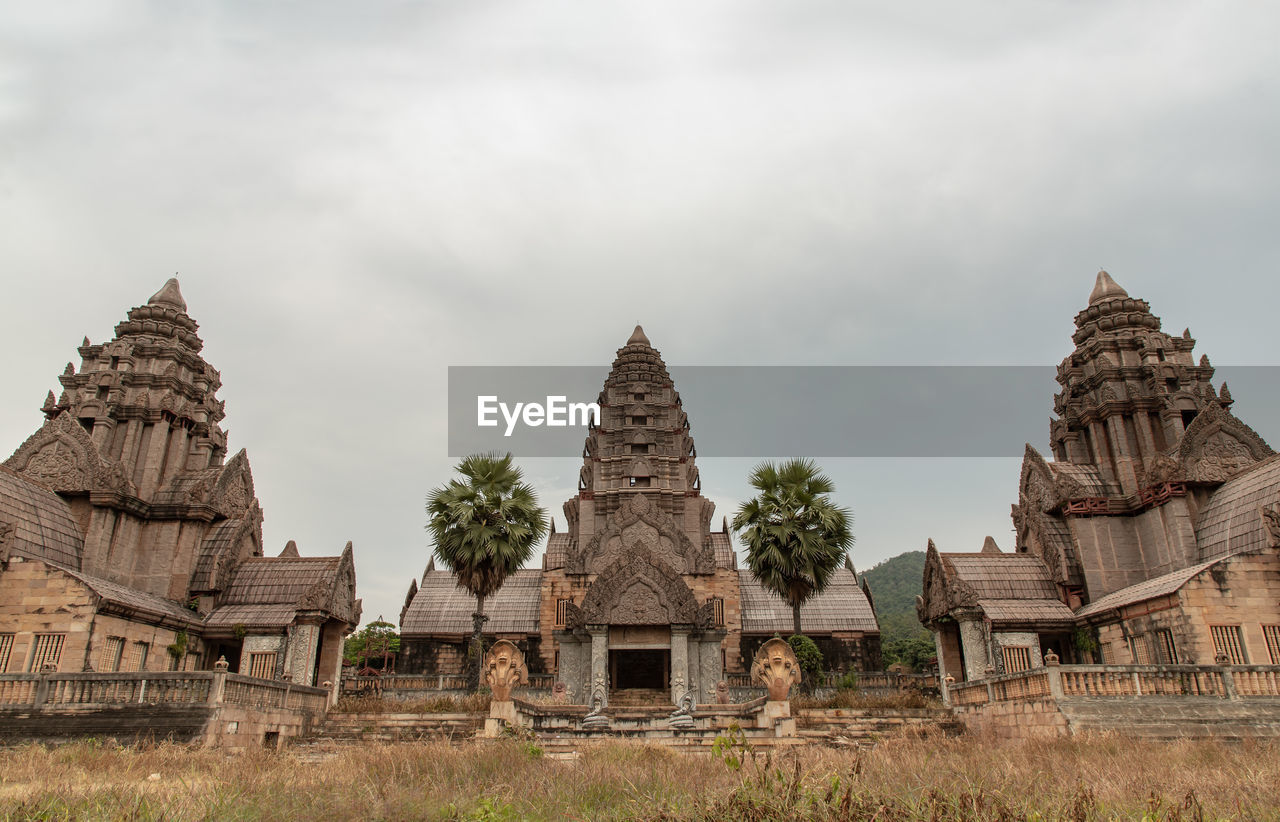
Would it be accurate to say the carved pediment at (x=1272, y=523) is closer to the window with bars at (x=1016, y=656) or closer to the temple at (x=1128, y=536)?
the temple at (x=1128, y=536)

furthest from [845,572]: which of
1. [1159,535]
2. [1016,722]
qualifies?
[1016,722]

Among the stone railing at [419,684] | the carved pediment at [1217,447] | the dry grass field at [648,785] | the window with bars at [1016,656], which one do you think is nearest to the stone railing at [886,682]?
the window with bars at [1016,656]

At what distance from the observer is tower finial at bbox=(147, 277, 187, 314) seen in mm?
34344

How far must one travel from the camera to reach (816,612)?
40531 mm

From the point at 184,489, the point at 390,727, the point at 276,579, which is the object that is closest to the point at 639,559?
the point at 390,727

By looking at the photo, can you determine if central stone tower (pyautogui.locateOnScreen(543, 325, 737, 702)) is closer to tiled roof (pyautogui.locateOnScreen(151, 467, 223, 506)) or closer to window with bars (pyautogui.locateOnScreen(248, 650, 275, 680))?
window with bars (pyautogui.locateOnScreen(248, 650, 275, 680))

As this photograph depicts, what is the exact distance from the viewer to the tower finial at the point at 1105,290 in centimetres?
3465

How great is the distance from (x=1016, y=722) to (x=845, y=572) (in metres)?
26.4

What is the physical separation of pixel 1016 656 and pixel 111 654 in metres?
28.3

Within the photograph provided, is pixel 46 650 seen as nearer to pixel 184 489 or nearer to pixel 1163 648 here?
pixel 184 489

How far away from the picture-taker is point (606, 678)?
28094 mm

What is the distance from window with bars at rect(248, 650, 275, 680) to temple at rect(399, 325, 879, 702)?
9754 millimetres

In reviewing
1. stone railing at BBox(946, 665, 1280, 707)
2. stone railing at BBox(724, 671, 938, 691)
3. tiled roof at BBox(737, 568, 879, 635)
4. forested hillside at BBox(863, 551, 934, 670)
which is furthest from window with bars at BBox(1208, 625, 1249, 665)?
forested hillside at BBox(863, 551, 934, 670)

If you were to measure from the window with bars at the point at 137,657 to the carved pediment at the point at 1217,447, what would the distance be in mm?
34417
